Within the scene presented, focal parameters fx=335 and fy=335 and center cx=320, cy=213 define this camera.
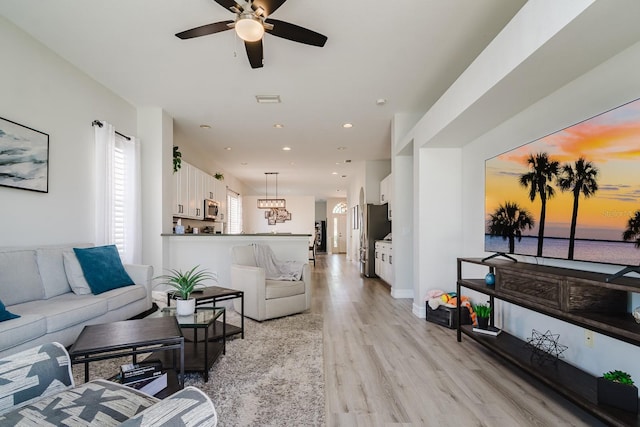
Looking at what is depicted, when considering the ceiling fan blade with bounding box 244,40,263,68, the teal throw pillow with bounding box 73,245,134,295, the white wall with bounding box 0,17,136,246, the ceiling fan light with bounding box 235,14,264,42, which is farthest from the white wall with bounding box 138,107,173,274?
the ceiling fan light with bounding box 235,14,264,42

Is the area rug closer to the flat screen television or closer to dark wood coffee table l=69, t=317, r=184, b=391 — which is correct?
dark wood coffee table l=69, t=317, r=184, b=391

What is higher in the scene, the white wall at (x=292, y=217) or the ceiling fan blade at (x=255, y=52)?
the ceiling fan blade at (x=255, y=52)

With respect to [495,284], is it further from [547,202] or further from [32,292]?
[32,292]

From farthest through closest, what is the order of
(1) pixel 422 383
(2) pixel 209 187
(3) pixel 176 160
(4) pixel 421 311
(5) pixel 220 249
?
1. (2) pixel 209 187
2. (3) pixel 176 160
3. (5) pixel 220 249
4. (4) pixel 421 311
5. (1) pixel 422 383

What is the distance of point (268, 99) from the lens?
445 centimetres

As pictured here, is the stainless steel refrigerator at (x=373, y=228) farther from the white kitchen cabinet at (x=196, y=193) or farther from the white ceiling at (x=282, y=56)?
the white kitchen cabinet at (x=196, y=193)

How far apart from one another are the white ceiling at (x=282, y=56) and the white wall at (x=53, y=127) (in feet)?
0.55

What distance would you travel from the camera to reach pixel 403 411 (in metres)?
2.05

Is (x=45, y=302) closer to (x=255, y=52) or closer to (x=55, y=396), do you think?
(x=55, y=396)

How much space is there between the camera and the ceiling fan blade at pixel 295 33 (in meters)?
2.44

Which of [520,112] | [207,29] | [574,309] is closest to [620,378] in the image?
[574,309]

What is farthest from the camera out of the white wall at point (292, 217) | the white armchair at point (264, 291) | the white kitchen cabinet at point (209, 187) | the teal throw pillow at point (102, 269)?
the white wall at point (292, 217)

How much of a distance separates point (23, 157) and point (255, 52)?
7.68ft

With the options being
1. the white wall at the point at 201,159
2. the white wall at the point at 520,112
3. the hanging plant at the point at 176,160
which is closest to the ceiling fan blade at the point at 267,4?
the white wall at the point at 520,112
